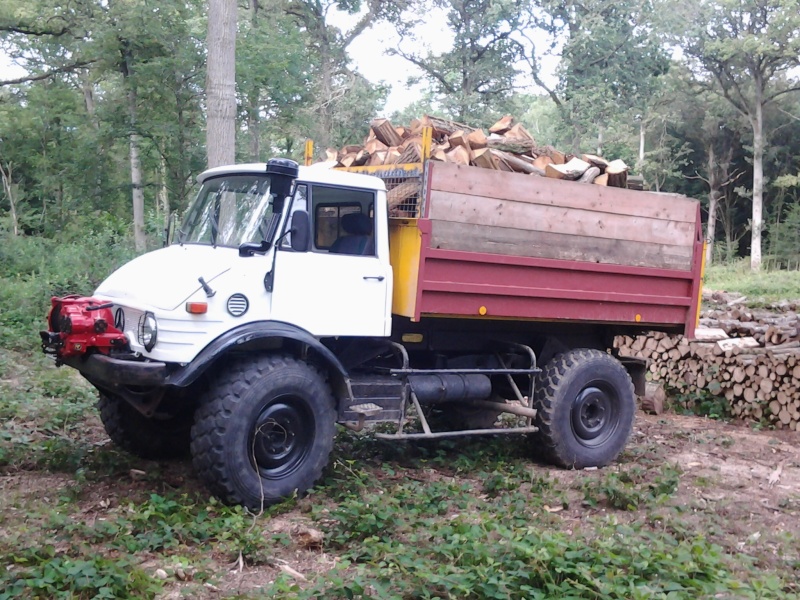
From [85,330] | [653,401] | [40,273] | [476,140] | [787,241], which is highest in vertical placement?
[787,241]

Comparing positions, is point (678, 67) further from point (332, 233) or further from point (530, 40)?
point (332, 233)

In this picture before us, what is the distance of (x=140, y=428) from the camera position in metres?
6.33

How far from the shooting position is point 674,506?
578 cm

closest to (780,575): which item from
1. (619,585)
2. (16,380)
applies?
(619,585)

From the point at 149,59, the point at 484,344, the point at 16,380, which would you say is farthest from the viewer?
the point at 149,59

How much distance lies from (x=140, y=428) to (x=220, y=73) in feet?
18.8

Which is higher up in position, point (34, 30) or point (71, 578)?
point (34, 30)

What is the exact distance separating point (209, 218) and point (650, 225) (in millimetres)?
4073

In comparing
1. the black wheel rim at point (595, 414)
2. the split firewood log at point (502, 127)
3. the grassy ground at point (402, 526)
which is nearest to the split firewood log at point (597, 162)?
the split firewood log at point (502, 127)

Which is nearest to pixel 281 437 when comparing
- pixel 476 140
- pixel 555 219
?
pixel 555 219

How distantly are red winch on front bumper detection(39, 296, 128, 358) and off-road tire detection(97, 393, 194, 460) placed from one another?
95 cm

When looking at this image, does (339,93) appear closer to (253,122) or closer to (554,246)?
(253,122)

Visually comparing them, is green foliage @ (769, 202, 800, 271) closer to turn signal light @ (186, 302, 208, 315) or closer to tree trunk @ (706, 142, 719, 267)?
tree trunk @ (706, 142, 719, 267)

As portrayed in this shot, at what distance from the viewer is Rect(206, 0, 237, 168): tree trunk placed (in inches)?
407
